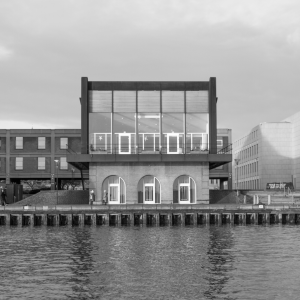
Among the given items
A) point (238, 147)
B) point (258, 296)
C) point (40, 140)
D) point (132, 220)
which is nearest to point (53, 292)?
point (258, 296)

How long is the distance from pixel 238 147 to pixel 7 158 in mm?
98133

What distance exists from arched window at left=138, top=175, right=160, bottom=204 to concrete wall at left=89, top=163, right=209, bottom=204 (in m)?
0.53

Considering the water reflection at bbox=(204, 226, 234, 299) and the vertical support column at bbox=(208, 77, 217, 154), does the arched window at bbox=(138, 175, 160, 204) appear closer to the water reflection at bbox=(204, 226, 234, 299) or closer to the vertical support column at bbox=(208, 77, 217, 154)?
the vertical support column at bbox=(208, 77, 217, 154)

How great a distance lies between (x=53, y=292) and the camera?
25.8m

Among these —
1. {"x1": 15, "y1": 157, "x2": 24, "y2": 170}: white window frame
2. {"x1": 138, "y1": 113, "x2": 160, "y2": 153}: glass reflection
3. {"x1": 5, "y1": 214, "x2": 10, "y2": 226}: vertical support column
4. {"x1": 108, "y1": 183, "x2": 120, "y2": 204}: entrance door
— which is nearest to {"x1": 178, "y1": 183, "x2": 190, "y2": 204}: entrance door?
{"x1": 138, "y1": 113, "x2": 160, "y2": 153}: glass reflection

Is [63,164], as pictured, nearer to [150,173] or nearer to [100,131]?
[100,131]

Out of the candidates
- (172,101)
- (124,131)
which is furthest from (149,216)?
(172,101)

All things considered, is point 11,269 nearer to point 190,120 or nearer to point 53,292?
point 53,292

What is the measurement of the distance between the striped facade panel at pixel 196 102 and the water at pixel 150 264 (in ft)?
66.2

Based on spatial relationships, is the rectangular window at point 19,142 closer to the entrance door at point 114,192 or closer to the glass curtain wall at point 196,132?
the entrance door at point 114,192

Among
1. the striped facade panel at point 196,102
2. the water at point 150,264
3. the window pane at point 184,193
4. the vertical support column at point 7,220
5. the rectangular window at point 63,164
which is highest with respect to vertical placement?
the striped facade panel at point 196,102

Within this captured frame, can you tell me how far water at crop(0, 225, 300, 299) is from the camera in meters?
25.8

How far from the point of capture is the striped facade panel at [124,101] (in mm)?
66750

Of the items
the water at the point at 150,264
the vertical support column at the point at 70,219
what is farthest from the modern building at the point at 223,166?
the water at the point at 150,264
